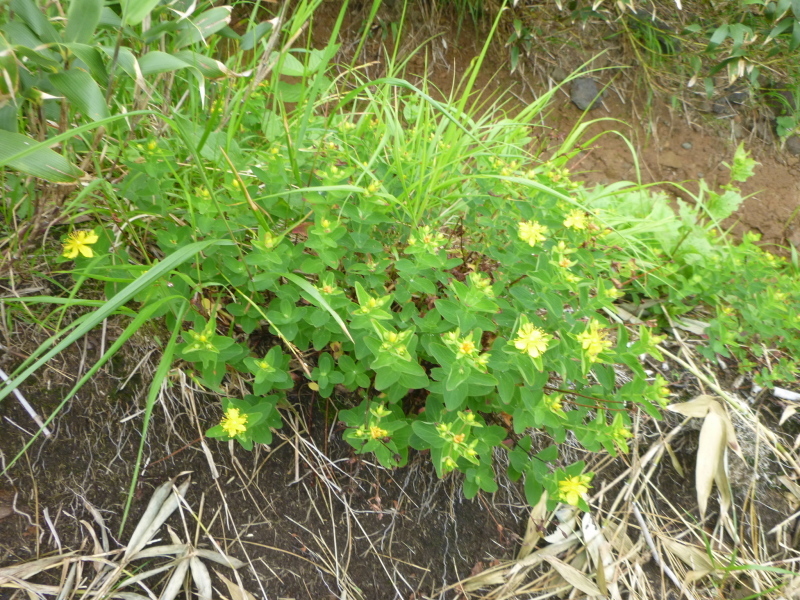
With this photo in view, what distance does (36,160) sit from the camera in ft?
3.36

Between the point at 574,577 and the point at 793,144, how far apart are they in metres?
3.65

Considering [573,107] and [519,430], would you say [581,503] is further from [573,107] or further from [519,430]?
[573,107]

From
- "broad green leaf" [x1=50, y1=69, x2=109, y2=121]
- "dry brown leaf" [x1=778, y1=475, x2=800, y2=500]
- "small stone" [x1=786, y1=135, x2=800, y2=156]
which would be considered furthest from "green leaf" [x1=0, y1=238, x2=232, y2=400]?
"small stone" [x1=786, y1=135, x2=800, y2=156]

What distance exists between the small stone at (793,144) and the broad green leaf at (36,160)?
14.1 feet

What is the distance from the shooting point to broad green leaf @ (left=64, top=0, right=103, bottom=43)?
3.42 ft

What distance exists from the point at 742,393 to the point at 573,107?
224cm

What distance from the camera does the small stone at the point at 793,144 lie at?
371 cm

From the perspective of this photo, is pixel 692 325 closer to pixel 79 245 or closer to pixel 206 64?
pixel 206 64

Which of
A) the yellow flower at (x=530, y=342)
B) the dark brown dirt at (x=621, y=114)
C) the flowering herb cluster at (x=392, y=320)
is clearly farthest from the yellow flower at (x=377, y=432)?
the dark brown dirt at (x=621, y=114)

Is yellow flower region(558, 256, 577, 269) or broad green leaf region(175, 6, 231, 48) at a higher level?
broad green leaf region(175, 6, 231, 48)

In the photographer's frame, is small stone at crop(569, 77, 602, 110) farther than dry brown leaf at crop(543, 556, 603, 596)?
Yes

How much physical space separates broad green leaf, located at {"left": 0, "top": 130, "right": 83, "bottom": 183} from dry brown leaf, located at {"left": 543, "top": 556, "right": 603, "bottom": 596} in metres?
1.49

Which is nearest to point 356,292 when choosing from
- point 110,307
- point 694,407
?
point 110,307

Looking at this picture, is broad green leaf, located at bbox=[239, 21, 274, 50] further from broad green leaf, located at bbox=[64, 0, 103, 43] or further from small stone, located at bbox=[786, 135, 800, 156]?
small stone, located at bbox=[786, 135, 800, 156]
